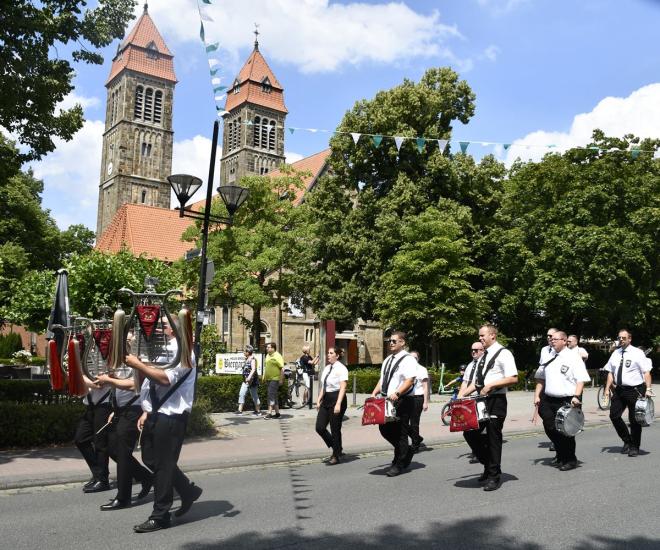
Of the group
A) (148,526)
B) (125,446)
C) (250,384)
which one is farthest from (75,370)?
(250,384)

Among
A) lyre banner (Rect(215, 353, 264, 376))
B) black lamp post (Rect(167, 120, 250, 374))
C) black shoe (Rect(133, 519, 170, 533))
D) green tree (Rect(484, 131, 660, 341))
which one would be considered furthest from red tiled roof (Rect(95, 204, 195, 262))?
black shoe (Rect(133, 519, 170, 533))

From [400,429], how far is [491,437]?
1361 millimetres

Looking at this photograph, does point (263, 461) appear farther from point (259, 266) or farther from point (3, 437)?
point (259, 266)

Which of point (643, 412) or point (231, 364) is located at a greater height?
point (231, 364)

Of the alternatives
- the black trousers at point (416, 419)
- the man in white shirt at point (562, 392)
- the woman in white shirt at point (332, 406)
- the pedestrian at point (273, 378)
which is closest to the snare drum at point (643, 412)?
the man in white shirt at point (562, 392)

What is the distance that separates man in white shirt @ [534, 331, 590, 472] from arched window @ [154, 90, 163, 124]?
76.9 metres

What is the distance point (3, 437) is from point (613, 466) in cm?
892

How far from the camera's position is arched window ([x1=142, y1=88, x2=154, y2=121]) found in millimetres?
79062

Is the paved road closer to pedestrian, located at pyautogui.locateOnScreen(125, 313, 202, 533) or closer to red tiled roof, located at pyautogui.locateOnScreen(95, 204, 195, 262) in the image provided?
pedestrian, located at pyautogui.locateOnScreen(125, 313, 202, 533)

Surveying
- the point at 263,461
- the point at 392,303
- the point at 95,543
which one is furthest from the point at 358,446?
the point at 392,303

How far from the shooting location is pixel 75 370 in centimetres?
745

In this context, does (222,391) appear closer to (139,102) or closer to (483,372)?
(483,372)

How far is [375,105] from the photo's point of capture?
111ft

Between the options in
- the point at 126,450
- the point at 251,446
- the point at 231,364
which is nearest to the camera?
the point at 126,450
